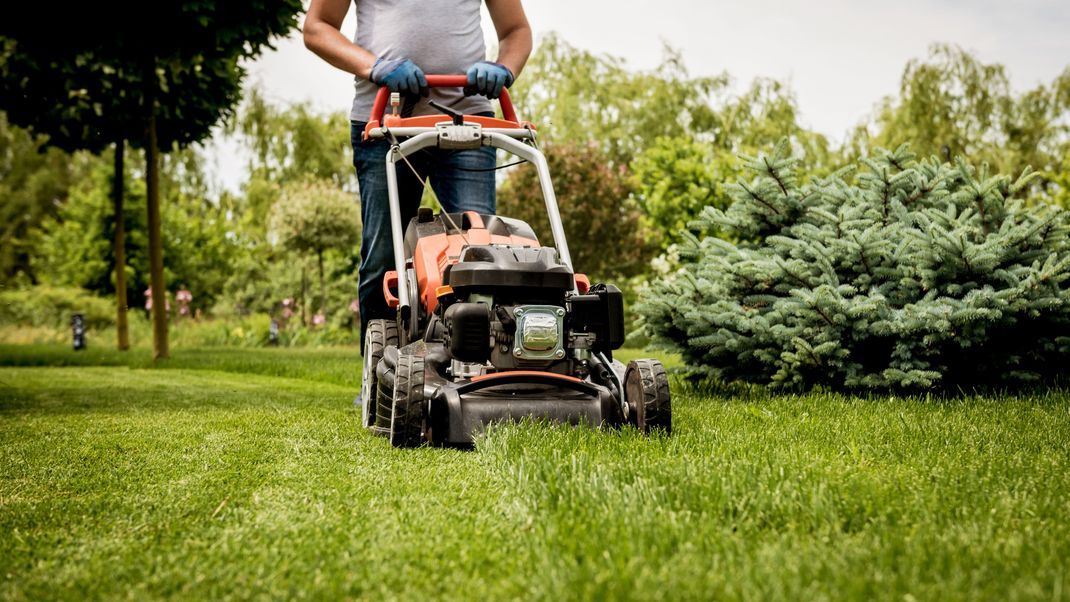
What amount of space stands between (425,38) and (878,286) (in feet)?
6.78

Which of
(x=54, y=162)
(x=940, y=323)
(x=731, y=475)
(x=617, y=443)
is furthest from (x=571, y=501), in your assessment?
(x=54, y=162)

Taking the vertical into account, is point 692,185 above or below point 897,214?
above

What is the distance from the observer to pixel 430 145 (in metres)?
3.49

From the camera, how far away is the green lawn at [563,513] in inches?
57.3

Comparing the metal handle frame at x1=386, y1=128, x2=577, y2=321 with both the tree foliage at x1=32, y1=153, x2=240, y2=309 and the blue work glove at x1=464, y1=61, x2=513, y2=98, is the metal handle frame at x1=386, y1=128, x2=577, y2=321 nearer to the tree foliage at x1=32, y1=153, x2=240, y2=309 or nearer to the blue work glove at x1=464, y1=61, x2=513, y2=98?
the blue work glove at x1=464, y1=61, x2=513, y2=98

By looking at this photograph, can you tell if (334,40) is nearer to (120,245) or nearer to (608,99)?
(120,245)

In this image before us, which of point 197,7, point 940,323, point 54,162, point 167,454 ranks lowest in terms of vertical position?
point 167,454

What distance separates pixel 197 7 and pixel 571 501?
5.42 metres

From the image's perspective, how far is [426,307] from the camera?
10.8 ft

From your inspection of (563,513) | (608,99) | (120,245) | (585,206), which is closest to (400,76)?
(563,513)

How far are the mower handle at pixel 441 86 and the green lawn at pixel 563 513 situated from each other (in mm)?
1173

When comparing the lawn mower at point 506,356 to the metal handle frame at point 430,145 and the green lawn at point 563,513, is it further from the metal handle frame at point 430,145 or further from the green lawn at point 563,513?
the green lawn at point 563,513

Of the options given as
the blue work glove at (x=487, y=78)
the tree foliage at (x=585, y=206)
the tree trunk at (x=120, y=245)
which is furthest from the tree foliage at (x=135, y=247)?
the blue work glove at (x=487, y=78)

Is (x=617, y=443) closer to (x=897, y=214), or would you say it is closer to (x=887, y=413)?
(x=887, y=413)
